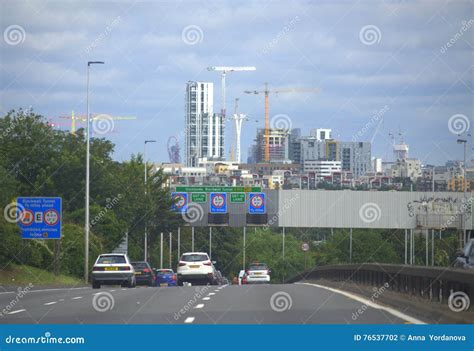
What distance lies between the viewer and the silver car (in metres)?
48.3

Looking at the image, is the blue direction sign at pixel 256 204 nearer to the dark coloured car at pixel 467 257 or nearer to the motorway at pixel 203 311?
the motorway at pixel 203 311

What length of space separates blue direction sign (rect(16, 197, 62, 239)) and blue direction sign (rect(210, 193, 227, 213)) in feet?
134

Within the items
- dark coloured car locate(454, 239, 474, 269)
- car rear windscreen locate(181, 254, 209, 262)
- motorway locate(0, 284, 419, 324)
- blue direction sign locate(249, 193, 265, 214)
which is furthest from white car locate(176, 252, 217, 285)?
blue direction sign locate(249, 193, 265, 214)

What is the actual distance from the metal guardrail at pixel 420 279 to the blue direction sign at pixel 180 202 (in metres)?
63.3

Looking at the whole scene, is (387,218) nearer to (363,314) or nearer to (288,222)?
(288,222)

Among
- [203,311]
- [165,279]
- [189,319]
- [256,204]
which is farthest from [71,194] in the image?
[189,319]

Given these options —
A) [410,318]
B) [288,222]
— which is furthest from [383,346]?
[288,222]

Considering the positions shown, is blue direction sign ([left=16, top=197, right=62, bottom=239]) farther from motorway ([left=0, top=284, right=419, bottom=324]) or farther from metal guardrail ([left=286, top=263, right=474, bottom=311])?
motorway ([left=0, top=284, right=419, bottom=324])

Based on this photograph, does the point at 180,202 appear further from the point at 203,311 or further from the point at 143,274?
the point at 203,311

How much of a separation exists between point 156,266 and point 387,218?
3374 centimetres

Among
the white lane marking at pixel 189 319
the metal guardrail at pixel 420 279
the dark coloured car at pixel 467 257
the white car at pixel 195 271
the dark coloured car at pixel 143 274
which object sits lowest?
the dark coloured car at pixel 143 274

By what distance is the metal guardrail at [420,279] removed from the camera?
70.0ft

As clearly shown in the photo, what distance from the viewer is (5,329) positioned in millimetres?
18391

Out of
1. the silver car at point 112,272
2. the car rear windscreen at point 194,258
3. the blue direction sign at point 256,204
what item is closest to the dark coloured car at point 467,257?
the silver car at point 112,272
